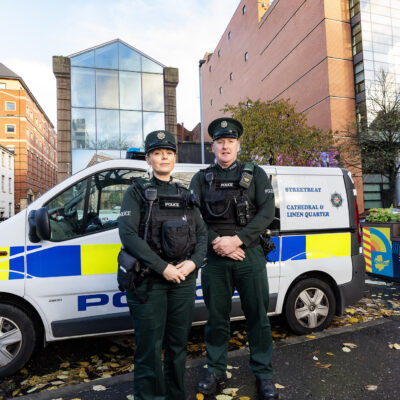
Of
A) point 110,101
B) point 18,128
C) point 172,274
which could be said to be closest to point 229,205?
point 172,274

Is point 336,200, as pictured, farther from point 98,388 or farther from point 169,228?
point 98,388

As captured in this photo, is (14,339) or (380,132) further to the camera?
(380,132)

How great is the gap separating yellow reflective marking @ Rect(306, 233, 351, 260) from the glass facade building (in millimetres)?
20470

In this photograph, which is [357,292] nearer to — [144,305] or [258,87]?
[144,305]

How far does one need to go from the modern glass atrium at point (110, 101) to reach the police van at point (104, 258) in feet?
55.9

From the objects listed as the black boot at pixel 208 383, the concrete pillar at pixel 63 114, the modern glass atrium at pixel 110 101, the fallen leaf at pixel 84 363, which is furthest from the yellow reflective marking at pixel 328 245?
the concrete pillar at pixel 63 114

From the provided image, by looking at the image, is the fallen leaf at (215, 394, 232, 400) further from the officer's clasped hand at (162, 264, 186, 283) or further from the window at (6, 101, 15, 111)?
the window at (6, 101, 15, 111)

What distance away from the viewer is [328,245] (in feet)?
12.6

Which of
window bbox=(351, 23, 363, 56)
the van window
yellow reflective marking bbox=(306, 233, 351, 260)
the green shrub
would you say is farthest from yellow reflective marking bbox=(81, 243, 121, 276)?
window bbox=(351, 23, 363, 56)

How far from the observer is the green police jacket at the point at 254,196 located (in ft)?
8.36

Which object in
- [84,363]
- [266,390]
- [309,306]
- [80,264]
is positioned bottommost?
[84,363]

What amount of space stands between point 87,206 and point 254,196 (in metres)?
1.63

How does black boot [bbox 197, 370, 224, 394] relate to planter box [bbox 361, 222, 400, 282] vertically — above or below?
below

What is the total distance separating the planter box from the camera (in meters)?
6.12
